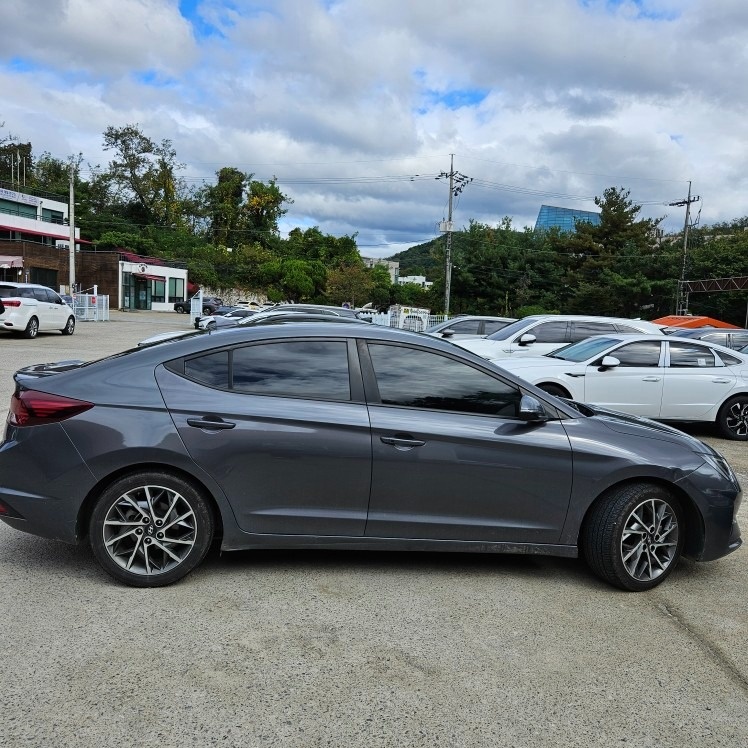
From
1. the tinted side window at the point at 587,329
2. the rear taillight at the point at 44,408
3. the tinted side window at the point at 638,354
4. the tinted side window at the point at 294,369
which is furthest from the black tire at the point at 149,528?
the tinted side window at the point at 587,329

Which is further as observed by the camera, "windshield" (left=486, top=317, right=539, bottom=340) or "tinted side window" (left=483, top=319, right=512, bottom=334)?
"tinted side window" (left=483, top=319, right=512, bottom=334)

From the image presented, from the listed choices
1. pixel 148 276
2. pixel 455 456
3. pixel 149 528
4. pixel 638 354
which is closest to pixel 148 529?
pixel 149 528

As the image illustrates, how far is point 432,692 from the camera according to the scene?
9.75ft

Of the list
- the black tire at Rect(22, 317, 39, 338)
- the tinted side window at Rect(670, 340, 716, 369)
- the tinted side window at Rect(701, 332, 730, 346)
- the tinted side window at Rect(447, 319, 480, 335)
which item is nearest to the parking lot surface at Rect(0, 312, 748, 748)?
the tinted side window at Rect(670, 340, 716, 369)

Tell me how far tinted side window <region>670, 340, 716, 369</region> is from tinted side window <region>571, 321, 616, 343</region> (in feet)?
10.8

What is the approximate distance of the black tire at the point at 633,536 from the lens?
4109 mm

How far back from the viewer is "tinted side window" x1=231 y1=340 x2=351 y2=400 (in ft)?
13.3

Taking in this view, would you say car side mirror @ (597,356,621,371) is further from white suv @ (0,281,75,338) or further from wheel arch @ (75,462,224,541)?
white suv @ (0,281,75,338)

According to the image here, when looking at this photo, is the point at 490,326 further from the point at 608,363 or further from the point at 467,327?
the point at 608,363

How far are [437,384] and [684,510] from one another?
1760 millimetres

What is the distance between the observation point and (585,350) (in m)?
10.1

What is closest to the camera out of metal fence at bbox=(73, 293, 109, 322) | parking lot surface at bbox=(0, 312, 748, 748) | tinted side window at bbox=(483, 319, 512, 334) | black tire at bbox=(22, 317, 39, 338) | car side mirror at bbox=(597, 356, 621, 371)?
parking lot surface at bbox=(0, 312, 748, 748)

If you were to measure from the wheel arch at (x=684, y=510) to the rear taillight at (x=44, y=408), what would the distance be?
3.00 m

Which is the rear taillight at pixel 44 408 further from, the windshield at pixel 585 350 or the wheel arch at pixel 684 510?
the windshield at pixel 585 350
